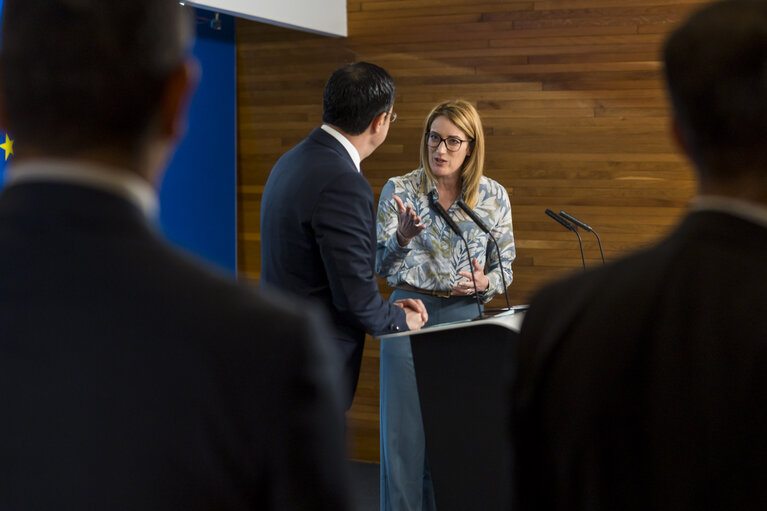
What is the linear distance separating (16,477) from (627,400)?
2.02 ft

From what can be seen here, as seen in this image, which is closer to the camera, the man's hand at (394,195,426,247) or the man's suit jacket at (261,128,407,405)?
the man's suit jacket at (261,128,407,405)

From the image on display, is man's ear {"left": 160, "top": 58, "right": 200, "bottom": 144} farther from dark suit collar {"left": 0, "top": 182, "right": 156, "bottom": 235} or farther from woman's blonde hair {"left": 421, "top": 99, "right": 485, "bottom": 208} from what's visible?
woman's blonde hair {"left": 421, "top": 99, "right": 485, "bottom": 208}

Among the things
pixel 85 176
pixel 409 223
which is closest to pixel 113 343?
pixel 85 176

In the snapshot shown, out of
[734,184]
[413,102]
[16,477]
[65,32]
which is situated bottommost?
[16,477]

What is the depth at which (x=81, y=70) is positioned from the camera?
0.73m

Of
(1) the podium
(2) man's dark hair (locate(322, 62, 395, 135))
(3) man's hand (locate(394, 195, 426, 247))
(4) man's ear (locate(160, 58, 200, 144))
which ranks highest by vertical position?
(2) man's dark hair (locate(322, 62, 395, 135))

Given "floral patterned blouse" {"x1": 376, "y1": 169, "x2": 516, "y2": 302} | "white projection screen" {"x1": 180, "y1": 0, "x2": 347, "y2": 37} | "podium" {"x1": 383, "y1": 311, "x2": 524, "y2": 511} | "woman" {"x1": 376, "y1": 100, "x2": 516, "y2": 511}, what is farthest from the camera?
"white projection screen" {"x1": 180, "y1": 0, "x2": 347, "y2": 37}

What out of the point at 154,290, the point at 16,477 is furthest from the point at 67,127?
the point at 16,477

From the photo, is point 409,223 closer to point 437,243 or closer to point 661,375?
point 437,243

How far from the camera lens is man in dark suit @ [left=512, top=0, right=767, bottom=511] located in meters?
0.90

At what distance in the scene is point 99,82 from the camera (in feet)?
2.41

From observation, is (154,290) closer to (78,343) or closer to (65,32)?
(78,343)

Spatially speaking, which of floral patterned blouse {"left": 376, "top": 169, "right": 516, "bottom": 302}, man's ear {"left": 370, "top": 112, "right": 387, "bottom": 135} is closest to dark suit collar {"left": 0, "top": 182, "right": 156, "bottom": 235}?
man's ear {"left": 370, "top": 112, "right": 387, "bottom": 135}

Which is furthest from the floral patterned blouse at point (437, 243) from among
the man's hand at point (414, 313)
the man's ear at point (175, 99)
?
the man's ear at point (175, 99)
